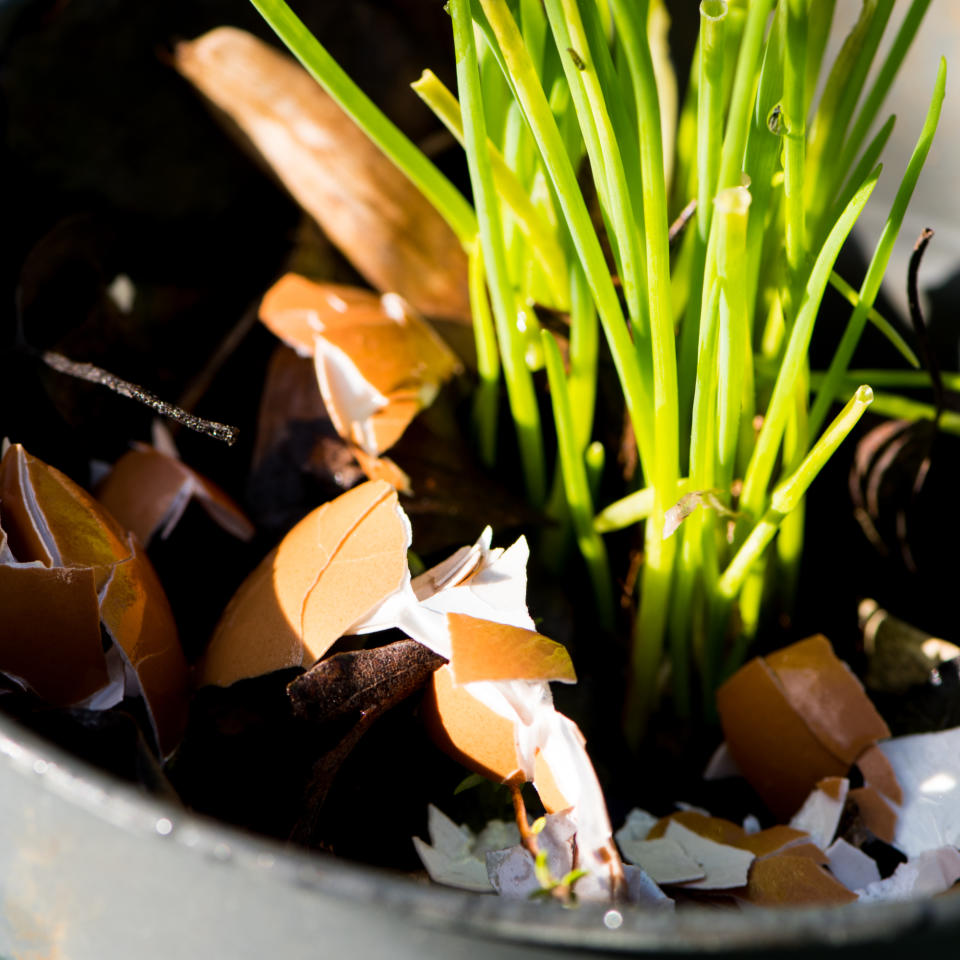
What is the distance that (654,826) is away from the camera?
0.31m

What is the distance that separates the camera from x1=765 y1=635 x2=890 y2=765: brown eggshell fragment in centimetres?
30

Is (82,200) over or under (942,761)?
over

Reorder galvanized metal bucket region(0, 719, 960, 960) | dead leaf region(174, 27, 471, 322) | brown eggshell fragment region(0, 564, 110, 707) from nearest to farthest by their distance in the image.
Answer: galvanized metal bucket region(0, 719, 960, 960)
brown eggshell fragment region(0, 564, 110, 707)
dead leaf region(174, 27, 471, 322)

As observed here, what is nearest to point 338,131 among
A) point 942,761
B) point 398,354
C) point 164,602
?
point 398,354

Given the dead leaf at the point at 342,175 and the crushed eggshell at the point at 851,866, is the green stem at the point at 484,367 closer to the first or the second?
the dead leaf at the point at 342,175

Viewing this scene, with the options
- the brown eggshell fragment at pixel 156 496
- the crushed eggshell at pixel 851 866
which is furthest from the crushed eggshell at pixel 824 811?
the brown eggshell fragment at pixel 156 496

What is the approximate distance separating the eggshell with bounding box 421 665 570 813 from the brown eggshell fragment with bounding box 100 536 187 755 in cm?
8

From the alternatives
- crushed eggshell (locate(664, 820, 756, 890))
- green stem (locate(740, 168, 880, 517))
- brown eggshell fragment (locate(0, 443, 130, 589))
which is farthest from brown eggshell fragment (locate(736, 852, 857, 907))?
brown eggshell fragment (locate(0, 443, 130, 589))

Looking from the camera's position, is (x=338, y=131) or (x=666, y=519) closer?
(x=666, y=519)

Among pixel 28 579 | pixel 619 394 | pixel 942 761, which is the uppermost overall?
pixel 28 579

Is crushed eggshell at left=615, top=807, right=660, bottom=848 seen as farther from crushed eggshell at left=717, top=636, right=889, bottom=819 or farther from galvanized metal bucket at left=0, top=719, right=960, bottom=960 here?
galvanized metal bucket at left=0, top=719, right=960, bottom=960

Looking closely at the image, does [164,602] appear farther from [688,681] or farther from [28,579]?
[688,681]

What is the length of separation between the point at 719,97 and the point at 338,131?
20 centimetres

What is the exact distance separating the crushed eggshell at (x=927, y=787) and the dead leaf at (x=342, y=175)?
0.23 meters
